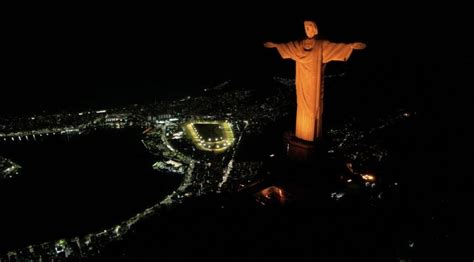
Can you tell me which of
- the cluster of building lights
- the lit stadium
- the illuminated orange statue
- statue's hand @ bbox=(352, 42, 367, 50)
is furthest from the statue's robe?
the cluster of building lights

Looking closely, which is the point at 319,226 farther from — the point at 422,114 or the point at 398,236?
the point at 422,114

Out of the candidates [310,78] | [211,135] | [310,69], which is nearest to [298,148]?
[310,78]

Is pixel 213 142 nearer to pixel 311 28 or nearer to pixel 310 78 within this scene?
pixel 310 78

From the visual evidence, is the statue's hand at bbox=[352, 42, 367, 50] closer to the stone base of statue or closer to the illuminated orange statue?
the illuminated orange statue

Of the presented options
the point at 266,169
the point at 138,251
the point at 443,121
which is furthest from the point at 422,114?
the point at 138,251

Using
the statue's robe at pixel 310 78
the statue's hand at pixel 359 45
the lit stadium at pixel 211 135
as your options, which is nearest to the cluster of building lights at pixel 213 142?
the lit stadium at pixel 211 135

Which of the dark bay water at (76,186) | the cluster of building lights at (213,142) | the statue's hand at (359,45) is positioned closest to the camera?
the statue's hand at (359,45)

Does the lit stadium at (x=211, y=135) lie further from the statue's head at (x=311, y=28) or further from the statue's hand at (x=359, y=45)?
the statue's hand at (x=359, y=45)
